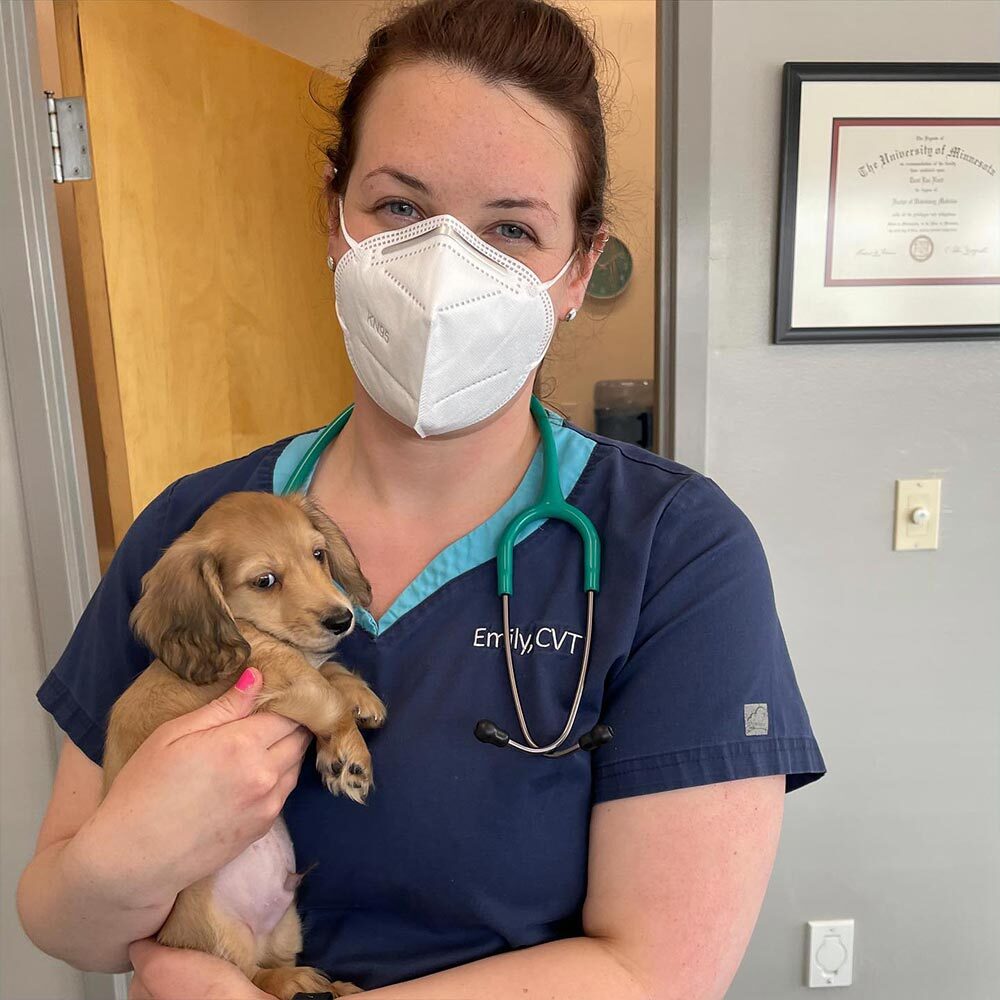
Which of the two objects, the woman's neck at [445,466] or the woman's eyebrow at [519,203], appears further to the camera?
the woman's neck at [445,466]

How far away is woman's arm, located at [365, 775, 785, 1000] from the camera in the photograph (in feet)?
2.69

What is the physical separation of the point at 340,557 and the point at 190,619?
0.66 feet

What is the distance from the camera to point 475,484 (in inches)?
43.1

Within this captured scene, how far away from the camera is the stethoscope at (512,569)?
2.84 feet

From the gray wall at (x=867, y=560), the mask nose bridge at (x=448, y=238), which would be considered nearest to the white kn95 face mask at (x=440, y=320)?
→ the mask nose bridge at (x=448, y=238)

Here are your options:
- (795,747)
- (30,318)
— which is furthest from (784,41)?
(30,318)

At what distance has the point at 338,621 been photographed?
1001mm

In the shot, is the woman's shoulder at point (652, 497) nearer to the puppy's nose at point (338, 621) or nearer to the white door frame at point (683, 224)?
the puppy's nose at point (338, 621)

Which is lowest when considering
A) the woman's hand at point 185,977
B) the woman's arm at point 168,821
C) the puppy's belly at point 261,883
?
the woman's hand at point 185,977

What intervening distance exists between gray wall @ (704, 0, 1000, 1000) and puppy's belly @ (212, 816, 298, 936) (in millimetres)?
1130

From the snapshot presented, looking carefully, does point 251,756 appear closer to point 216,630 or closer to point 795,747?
point 216,630

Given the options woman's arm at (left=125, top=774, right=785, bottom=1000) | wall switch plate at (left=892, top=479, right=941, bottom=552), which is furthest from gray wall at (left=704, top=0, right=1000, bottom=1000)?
woman's arm at (left=125, top=774, right=785, bottom=1000)

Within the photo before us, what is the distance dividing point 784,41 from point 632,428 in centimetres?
240

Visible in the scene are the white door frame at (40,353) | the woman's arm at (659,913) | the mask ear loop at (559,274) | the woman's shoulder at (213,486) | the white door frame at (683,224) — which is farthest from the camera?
the white door frame at (40,353)
